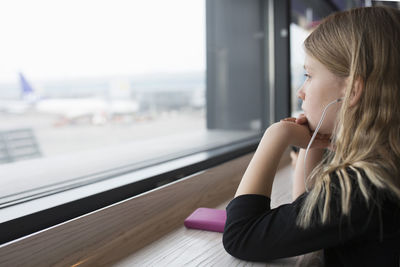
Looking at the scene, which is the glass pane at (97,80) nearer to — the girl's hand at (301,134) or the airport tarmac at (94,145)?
the airport tarmac at (94,145)

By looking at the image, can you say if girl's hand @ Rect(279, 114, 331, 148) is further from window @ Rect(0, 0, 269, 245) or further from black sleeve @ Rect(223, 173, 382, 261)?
window @ Rect(0, 0, 269, 245)

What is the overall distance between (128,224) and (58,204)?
0.59 feet

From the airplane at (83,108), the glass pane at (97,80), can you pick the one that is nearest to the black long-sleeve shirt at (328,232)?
the glass pane at (97,80)

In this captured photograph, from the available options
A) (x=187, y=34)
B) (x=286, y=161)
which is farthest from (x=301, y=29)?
(x=286, y=161)

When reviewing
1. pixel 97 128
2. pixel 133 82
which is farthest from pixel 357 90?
pixel 97 128

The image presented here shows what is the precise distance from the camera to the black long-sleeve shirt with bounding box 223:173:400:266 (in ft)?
2.10

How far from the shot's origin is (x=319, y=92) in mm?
818

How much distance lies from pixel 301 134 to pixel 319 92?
12cm

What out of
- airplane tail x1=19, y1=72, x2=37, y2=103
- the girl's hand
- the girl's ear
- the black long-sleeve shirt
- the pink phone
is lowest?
the pink phone

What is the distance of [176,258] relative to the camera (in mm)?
791

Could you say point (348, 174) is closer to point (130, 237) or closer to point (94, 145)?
point (130, 237)

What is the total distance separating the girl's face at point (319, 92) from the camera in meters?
0.79

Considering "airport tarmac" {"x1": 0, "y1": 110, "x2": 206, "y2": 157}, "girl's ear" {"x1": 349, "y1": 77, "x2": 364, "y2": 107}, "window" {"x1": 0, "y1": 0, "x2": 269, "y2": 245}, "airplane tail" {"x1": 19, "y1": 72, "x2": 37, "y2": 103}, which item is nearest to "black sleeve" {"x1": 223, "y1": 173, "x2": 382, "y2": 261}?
"girl's ear" {"x1": 349, "y1": 77, "x2": 364, "y2": 107}

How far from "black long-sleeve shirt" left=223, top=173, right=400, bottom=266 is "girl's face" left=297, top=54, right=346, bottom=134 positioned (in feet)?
0.68
